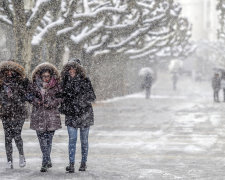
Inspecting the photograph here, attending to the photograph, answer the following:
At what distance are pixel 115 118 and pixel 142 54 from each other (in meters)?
16.6

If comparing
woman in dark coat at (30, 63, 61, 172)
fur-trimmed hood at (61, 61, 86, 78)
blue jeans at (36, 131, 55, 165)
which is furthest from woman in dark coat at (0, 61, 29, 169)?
fur-trimmed hood at (61, 61, 86, 78)

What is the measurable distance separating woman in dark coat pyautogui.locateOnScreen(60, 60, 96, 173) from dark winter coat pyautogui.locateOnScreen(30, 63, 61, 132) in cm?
11

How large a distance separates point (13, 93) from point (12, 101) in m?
0.11

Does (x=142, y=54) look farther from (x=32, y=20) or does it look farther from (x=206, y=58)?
(x=206, y=58)

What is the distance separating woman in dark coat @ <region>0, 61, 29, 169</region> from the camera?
762 cm

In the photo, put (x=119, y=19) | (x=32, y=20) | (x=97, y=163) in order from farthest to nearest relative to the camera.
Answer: (x=119, y=19) → (x=32, y=20) → (x=97, y=163)

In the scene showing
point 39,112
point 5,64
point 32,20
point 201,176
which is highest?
point 32,20

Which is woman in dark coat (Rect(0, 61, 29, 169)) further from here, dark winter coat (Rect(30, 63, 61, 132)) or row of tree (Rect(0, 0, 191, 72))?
row of tree (Rect(0, 0, 191, 72))

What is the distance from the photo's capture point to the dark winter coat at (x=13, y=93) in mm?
7617

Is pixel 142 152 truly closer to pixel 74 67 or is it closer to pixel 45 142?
pixel 45 142

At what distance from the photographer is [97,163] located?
8352 millimetres

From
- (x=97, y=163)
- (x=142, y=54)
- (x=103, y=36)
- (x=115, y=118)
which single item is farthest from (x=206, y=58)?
(x=97, y=163)

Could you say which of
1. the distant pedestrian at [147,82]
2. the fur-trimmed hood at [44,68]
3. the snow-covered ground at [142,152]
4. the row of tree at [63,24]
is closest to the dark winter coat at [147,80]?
the distant pedestrian at [147,82]

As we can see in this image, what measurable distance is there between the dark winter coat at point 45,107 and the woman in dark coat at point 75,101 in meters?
0.11
